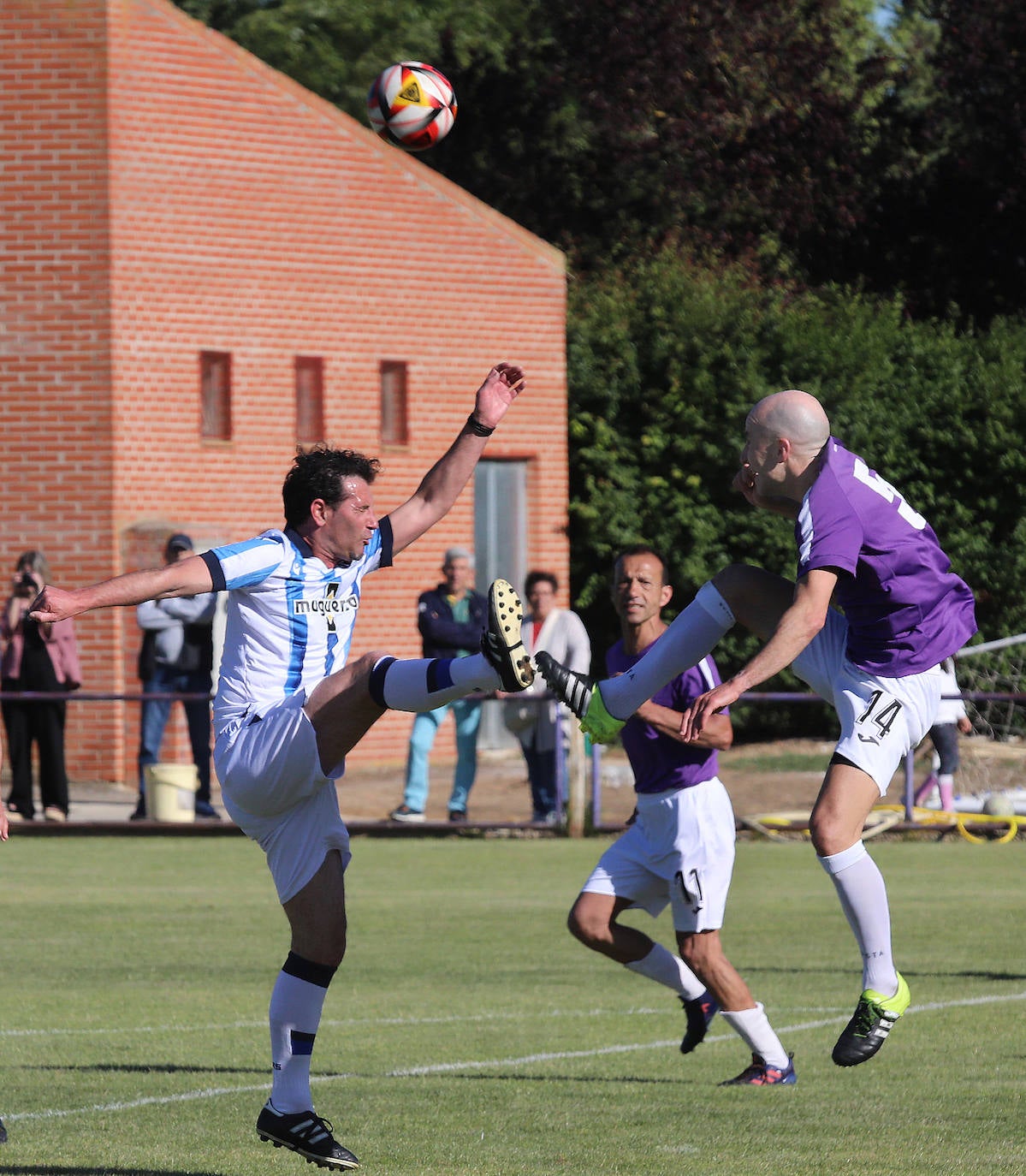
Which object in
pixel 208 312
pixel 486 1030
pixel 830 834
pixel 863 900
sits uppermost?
pixel 208 312

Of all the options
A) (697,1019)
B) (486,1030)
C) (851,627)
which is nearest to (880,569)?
(851,627)

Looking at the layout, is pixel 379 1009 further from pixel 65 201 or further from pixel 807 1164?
pixel 65 201

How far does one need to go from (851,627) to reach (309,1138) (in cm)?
259

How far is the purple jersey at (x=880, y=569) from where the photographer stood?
7.18 meters

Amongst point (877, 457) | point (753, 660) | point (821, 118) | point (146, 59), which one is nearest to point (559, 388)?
point (877, 457)

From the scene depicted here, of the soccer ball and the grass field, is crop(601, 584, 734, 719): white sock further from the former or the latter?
the soccer ball

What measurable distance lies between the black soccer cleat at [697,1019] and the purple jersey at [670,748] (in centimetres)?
98

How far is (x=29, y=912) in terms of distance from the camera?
576 inches

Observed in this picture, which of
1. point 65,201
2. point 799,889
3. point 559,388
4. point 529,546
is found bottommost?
point 799,889

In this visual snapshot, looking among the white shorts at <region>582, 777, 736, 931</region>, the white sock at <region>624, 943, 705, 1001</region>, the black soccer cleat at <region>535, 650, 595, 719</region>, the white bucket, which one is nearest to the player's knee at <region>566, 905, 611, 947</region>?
the white shorts at <region>582, 777, 736, 931</region>

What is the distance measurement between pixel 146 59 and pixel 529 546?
778 centimetres

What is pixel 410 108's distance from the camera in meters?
10.9

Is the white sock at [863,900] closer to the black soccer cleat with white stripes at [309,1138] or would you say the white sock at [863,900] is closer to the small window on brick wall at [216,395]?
the black soccer cleat with white stripes at [309,1138]

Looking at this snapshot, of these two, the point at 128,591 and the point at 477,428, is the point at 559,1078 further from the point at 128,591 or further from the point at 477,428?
the point at 128,591
